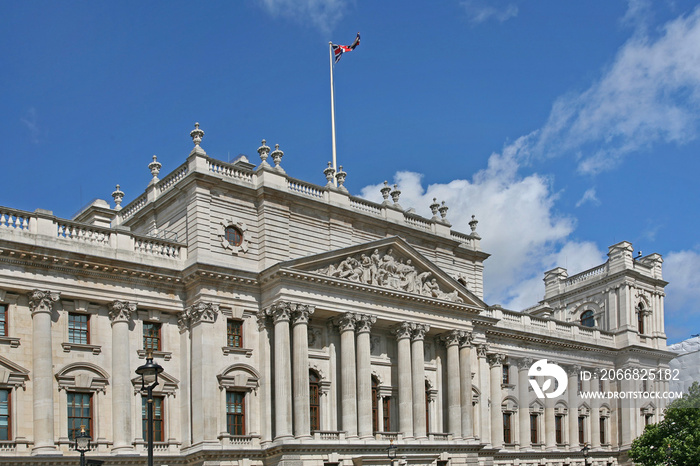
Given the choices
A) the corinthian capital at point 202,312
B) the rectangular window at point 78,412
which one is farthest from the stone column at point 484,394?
the rectangular window at point 78,412

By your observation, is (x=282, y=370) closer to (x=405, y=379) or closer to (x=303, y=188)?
(x=405, y=379)

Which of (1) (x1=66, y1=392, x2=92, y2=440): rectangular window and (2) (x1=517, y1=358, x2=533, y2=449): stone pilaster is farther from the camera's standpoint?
(2) (x1=517, y1=358, x2=533, y2=449): stone pilaster

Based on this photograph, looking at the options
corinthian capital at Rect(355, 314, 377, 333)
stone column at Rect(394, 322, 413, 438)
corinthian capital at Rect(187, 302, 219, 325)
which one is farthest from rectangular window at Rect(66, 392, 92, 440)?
stone column at Rect(394, 322, 413, 438)

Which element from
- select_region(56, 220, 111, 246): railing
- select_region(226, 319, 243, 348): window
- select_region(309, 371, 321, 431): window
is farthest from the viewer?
select_region(309, 371, 321, 431): window

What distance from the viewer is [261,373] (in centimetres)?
4203

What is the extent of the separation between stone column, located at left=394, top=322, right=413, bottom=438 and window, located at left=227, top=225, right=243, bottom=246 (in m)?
9.99

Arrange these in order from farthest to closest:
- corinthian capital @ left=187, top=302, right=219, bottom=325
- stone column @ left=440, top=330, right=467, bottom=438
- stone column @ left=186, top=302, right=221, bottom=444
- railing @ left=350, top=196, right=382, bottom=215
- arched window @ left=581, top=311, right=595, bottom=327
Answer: arched window @ left=581, top=311, right=595, bottom=327, railing @ left=350, top=196, right=382, bottom=215, stone column @ left=440, top=330, right=467, bottom=438, corinthian capital @ left=187, top=302, right=219, bottom=325, stone column @ left=186, top=302, right=221, bottom=444

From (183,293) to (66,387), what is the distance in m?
7.25

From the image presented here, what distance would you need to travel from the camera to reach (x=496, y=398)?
5653cm

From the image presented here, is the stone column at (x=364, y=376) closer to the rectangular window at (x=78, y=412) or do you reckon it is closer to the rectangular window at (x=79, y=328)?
the rectangular window at (x=78, y=412)

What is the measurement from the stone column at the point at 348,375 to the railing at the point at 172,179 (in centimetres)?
1081

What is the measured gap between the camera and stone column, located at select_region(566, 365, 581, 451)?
6197 cm

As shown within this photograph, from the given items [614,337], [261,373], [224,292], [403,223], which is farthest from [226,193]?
[614,337]

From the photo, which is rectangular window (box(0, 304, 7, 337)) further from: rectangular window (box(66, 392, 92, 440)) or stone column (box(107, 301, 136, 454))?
stone column (box(107, 301, 136, 454))
